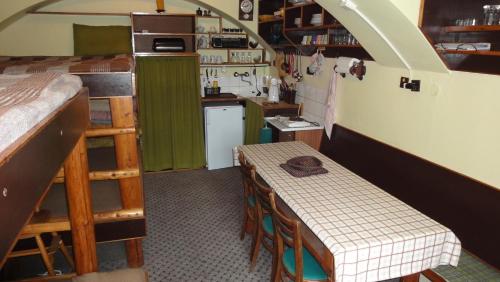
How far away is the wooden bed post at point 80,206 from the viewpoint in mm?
1879

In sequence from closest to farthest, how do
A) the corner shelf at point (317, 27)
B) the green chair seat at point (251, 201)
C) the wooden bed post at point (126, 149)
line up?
1. the wooden bed post at point (126, 149)
2. the green chair seat at point (251, 201)
3. the corner shelf at point (317, 27)

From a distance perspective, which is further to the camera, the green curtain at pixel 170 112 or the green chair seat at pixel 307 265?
the green curtain at pixel 170 112

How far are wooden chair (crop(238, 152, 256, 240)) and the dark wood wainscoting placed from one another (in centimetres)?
112

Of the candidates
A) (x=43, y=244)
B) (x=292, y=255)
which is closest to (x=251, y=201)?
(x=292, y=255)

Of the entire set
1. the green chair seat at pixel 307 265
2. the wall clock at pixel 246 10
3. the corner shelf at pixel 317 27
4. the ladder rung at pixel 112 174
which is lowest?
the green chair seat at pixel 307 265

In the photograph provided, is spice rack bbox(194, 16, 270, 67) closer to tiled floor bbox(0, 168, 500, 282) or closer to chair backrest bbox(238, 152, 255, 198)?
tiled floor bbox(0, 168, 500, 282)

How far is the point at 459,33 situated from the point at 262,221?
1889mm

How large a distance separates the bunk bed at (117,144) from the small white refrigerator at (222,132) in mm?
2163

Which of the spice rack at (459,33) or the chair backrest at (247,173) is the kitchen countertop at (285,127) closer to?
the chair backrest at (247,173)

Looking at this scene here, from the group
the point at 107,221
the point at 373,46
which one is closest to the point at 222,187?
the point at 107,221

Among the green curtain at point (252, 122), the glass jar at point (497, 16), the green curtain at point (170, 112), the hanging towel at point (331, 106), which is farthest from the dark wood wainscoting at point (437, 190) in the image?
the green curtain at point (170, 112)

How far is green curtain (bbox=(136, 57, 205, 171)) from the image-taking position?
4676mm

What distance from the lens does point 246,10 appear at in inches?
196

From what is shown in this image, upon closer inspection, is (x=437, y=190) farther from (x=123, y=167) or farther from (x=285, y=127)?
(x=123, y=167)
